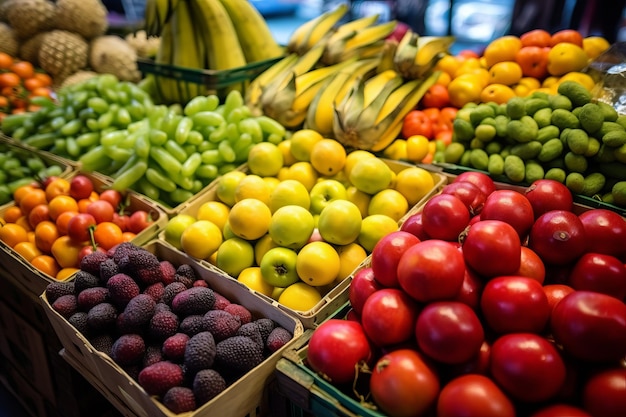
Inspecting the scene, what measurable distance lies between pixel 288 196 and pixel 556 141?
3.47ft

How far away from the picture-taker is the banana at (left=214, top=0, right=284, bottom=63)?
2.91 m

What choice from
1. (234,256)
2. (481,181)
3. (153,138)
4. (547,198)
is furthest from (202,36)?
(547,198)

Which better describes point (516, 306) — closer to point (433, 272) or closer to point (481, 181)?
point (433, 272)

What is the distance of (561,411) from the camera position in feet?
3.01

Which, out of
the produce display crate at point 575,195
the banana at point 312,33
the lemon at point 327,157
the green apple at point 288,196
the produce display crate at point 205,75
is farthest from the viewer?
the banana at point 312,33

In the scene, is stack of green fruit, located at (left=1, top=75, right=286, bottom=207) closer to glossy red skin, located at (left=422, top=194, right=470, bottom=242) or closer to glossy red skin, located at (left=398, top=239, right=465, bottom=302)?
glossy red skin, located at (left=422, top=194, right=470, bottom=242)

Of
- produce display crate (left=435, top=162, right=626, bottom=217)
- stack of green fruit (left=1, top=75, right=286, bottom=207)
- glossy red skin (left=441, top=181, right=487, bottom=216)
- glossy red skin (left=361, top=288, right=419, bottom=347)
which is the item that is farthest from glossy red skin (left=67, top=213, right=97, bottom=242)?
produce display crate (left=435, top=162, right=626, bottom=217)

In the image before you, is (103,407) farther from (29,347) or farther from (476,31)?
(476,31)

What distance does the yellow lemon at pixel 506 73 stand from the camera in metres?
2.34

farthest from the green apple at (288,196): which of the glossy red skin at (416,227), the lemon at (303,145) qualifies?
the glossy red skin at (416,227)

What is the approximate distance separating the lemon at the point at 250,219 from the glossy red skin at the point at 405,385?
2.48 feet

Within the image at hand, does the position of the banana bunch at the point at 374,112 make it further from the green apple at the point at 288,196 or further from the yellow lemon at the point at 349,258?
the yellow lemon at the point at 349,258

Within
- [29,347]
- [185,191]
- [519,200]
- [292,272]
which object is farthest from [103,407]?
[519,200]

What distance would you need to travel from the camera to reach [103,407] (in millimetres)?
2043
